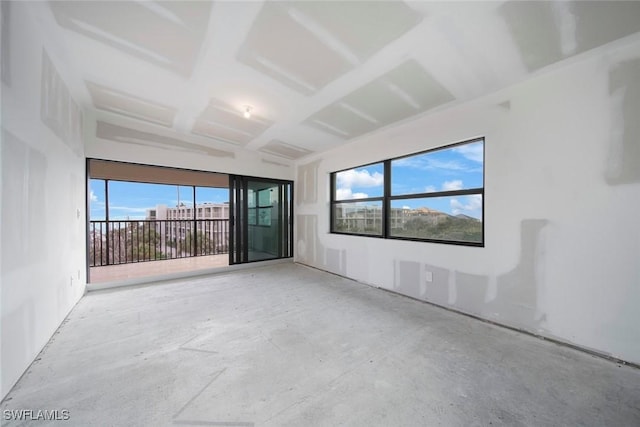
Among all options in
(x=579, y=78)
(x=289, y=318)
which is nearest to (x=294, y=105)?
(x=289, y=318)

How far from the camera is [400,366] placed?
1709 millimetres

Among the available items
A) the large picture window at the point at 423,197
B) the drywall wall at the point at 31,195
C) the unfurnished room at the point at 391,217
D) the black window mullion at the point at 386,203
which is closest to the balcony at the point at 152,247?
the unfurnished room at the point at 391,217

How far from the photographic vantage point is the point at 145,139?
375cm

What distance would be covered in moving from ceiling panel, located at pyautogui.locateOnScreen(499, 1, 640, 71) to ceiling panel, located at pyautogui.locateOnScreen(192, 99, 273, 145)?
8.90 ft

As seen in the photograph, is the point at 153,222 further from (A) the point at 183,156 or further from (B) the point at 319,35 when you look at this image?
(B) the point at 319,35

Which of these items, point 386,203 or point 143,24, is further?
point 386,203

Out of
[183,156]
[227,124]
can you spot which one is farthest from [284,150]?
[183,156]

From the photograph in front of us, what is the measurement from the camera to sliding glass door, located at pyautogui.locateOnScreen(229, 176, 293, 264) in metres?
4.73

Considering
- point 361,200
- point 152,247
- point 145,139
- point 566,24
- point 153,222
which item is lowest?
point 152,247

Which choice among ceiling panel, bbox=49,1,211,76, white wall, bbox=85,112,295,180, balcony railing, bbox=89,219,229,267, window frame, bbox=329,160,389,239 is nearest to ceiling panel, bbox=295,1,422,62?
ceiling panel, bbox=49,1,211,76

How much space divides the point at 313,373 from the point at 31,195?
2455 mm

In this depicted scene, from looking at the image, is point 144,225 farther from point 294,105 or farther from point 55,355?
point 294,105

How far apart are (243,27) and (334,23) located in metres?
0.67

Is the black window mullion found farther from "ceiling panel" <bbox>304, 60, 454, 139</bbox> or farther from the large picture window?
"ceiling panel" <bbox>304, 60, 454, 139</bbox>
